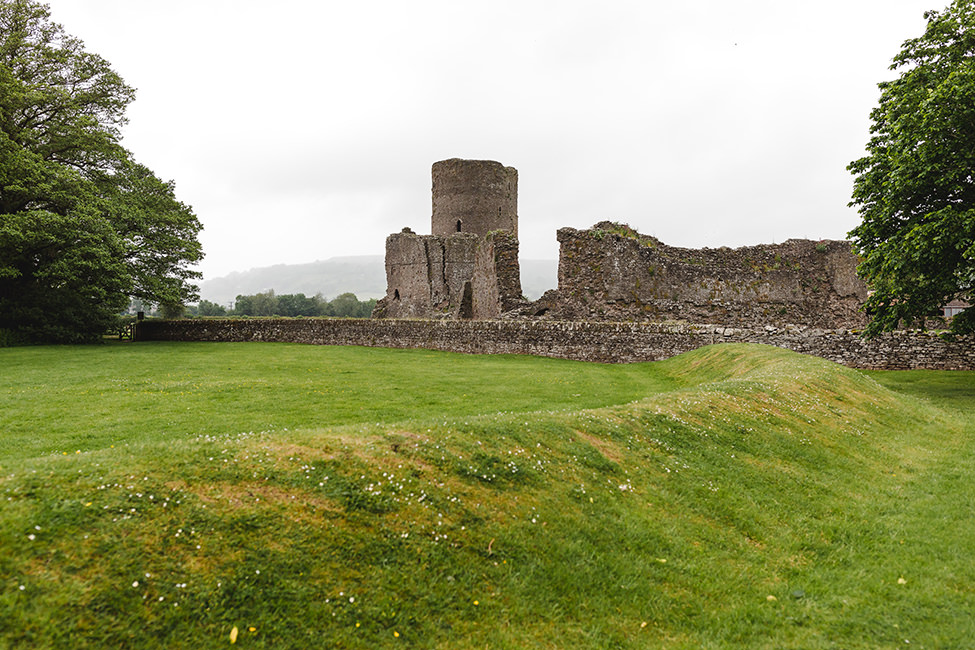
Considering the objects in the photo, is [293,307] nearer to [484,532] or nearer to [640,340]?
[640,340]

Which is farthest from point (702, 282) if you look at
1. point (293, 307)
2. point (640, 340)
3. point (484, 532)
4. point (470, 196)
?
point (293, 307)

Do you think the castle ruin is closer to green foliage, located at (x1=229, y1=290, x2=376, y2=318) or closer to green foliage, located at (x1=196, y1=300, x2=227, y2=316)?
green foliage, located at (x1=229, y1=290, x2=376, y2=318)

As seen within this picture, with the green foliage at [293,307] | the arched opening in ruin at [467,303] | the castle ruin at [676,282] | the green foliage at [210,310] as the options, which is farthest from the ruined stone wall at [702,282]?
the green foliage at [210,310]

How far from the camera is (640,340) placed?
23000mm

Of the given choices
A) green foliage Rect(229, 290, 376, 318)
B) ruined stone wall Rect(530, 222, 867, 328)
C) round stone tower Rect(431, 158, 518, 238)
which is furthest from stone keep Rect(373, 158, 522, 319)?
green foliage Rect(229, 290, 376, 318)

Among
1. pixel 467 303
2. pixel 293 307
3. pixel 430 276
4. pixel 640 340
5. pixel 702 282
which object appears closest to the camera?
pixel 640 340

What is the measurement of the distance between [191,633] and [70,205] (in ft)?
114

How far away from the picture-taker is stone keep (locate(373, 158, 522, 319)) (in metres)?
33.8

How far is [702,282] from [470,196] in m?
26.8

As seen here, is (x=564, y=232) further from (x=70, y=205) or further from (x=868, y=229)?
(x=70, y=205)

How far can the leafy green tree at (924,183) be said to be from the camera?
13664 millimetres

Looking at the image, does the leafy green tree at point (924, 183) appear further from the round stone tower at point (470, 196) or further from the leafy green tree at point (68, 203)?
the round stone tower at point (470, 196)

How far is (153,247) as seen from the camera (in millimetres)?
33219

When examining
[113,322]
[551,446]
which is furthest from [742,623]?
[113,322]
